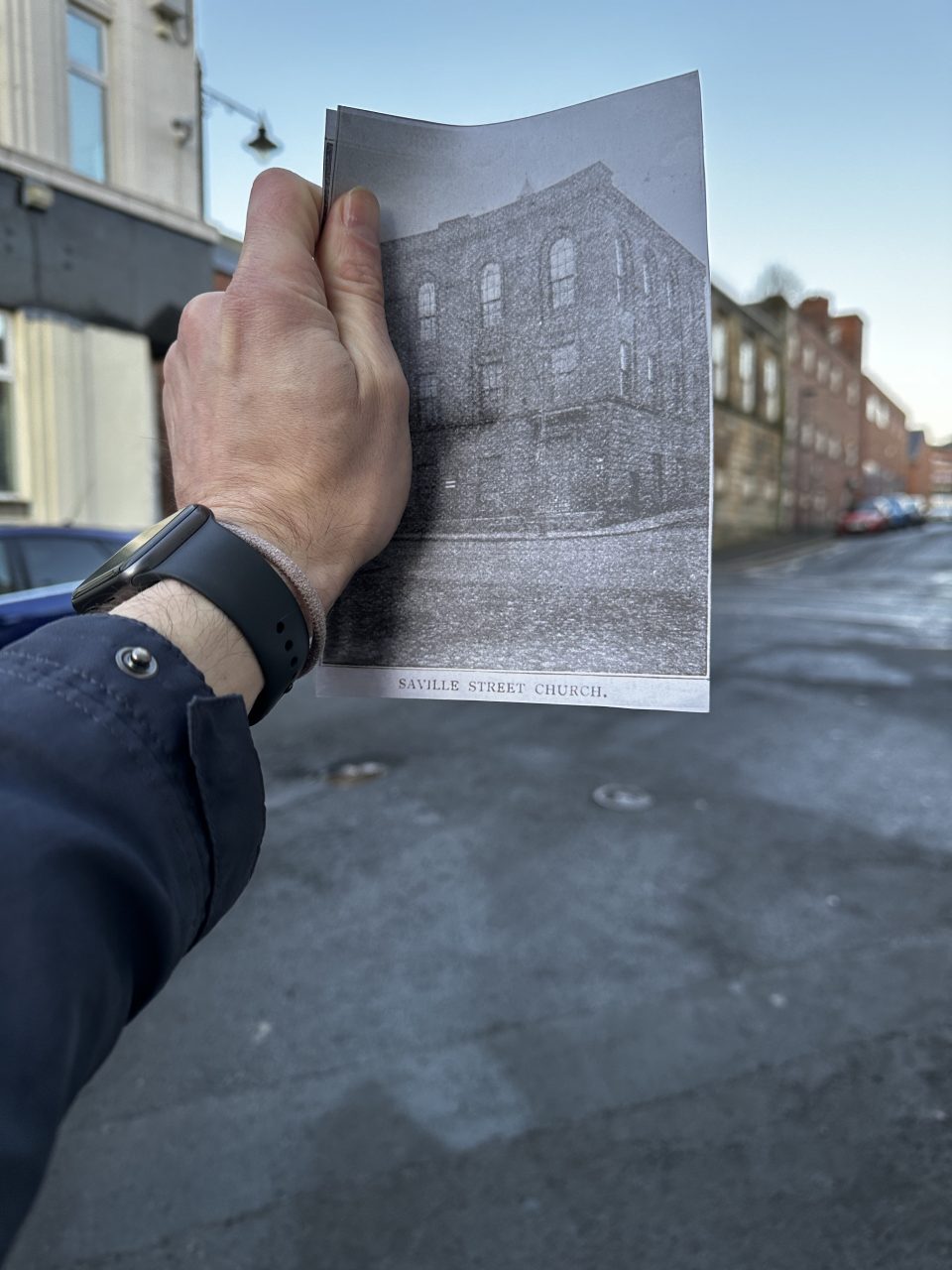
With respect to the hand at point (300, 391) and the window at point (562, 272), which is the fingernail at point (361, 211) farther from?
the window at point (562, 272)

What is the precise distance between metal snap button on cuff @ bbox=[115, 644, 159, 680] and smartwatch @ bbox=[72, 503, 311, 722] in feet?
0.23

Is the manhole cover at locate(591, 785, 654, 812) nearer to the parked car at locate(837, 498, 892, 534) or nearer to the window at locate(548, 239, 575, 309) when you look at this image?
the window at locate(548, 239, 575, 309)

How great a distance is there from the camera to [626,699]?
66 cm

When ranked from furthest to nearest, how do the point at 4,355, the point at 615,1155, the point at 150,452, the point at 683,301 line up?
1. the point at 615,1155
2. the point at 4,355
3. the point at 150,452
4. the point at 683,301

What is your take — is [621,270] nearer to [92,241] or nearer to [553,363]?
[553,363]

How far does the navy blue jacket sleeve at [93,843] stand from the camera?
15.5 inches

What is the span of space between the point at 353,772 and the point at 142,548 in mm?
4287

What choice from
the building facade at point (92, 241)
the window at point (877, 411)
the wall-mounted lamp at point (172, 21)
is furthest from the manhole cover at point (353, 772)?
the window at point (877, 411)

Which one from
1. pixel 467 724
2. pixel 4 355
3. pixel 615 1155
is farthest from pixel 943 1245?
pixel 467 724

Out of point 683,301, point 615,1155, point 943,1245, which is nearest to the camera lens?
point 683,301

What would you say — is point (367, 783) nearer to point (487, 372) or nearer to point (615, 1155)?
point (615, 1155)

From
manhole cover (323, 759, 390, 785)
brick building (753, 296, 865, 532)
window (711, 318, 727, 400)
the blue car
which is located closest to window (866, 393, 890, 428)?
brick building (753, 296, 865, 532)

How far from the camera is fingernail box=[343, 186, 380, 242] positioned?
2.16 feet

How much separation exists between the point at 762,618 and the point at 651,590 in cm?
1076
